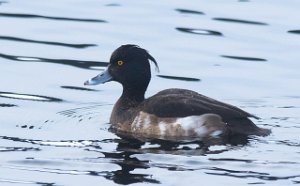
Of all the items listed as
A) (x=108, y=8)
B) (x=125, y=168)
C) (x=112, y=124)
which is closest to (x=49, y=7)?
(x=108, y=8)

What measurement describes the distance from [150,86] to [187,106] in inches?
93.2

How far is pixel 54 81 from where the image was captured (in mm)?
14477

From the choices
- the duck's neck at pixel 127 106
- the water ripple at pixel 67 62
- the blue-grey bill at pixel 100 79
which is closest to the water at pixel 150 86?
the water ripple at pixel 67 62

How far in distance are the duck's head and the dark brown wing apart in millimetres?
702

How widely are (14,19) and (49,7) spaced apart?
36.4 inches

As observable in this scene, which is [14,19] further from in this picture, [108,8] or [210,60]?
[210,60]

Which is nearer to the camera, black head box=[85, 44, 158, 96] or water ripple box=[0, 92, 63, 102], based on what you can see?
black head box=[85, 44, 158, 96]

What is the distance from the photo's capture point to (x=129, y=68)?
1323cm

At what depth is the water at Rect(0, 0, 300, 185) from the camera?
1092 centimetres

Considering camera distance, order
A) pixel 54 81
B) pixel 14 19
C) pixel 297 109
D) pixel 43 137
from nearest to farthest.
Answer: pixel 43 137 < pixel 297 109 < pixel 54 81 < pixel 14 19

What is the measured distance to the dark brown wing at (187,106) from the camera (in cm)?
1223

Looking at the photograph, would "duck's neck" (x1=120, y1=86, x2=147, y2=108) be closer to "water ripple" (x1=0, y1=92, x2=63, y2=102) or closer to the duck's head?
the duck's head

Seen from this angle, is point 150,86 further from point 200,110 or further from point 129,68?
point 200,110

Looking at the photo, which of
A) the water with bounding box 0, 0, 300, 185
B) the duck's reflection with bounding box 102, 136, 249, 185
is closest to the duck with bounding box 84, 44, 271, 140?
the duck's reflection with bounding box 102, 136, 249, 185
